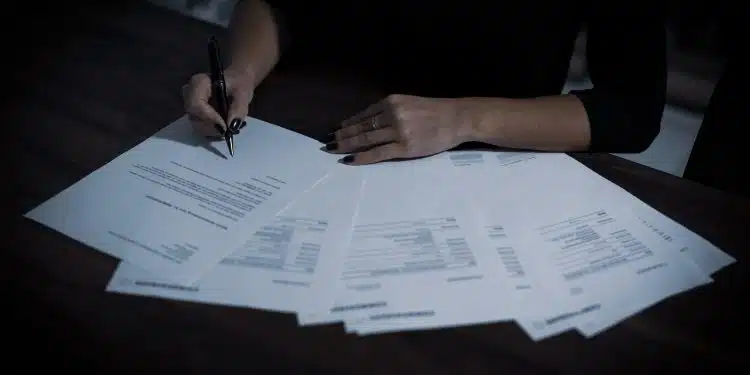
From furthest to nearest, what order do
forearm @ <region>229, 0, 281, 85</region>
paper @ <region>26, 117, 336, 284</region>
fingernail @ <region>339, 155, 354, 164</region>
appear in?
1. forearm @ <region>229, 0, 281, 85</region>
2. fingernail @ <region>339, 155, 354, 164</region>
3. paper @ <region>26, 117, 336, 284</region>

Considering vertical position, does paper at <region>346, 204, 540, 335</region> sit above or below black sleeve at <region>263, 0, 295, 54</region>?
below

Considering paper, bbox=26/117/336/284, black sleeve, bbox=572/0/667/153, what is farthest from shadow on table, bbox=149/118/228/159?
black sleeve, bbox=572/0/667/153

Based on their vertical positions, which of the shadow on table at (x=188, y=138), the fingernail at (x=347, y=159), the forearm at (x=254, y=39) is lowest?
the shadow on table at (x=188, y=138)

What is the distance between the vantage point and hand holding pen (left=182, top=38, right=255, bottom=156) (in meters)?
0.86

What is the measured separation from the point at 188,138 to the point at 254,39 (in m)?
0.28

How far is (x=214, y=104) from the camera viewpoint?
912 millimetres

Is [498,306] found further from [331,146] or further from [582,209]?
[331,146]

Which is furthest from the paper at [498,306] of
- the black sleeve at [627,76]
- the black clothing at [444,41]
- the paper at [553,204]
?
the black clothing at [444,41]

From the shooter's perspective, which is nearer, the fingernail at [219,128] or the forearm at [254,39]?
the fingernail at [219,128]

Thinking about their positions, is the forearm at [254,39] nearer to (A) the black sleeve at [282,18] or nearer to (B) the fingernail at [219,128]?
(A) the black sleeve at [282,18]

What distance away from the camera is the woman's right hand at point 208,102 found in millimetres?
855

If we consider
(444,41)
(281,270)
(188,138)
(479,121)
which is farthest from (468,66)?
(281,270)

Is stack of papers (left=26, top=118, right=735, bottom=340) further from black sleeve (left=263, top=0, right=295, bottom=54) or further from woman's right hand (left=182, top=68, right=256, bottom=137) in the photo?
black sleeve (left=263, top=0, right=295, bottom=54)

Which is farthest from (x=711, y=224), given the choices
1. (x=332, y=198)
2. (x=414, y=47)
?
(x=414, y=47)
